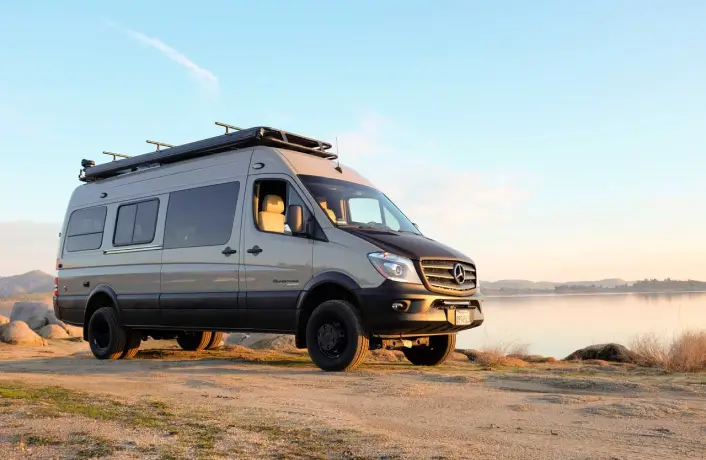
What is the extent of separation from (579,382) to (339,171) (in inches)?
171

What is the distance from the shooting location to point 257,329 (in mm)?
9031

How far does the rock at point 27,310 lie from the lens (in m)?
22.1

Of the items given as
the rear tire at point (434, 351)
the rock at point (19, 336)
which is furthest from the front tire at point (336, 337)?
the rock at point (19, 336)

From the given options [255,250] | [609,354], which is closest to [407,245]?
[255,250]

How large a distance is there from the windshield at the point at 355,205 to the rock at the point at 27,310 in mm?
16059

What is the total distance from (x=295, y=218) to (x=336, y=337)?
1546 millimetres

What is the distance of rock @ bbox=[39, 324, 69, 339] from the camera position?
746 inches

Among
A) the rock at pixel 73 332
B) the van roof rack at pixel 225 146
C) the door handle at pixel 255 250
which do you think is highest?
the van roof rack at pixel 225 146

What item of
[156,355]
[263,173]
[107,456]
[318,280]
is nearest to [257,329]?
[318,280]

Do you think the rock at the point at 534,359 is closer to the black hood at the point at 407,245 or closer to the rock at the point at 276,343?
the rock at the point at 276,343

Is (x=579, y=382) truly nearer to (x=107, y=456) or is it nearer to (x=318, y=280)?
(x=318, y=280)

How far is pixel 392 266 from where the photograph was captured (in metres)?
7.93

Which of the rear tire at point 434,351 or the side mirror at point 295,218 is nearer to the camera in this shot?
the side mirror at point 295,218

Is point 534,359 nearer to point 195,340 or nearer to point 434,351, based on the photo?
point 434,351
